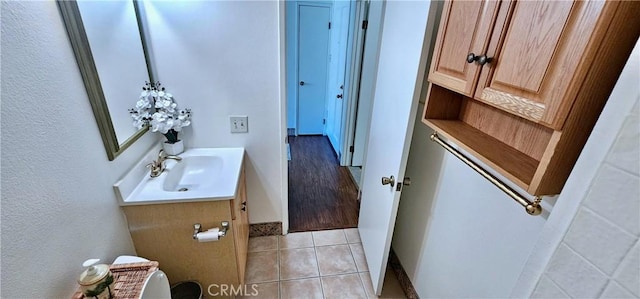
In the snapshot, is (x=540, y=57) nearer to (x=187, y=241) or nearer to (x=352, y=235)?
(x=187, y=241)

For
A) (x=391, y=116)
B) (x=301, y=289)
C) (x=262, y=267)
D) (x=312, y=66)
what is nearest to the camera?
(x=391, y=116)

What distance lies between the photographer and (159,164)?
1477 millimetres

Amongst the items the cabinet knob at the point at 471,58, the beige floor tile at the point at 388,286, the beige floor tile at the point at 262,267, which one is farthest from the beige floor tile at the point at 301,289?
the cabinet knob at the point at 471,58

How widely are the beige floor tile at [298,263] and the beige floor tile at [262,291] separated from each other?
93 mm

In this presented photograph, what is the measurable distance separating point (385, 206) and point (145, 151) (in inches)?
55.8

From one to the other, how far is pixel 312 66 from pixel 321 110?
29.4 inches

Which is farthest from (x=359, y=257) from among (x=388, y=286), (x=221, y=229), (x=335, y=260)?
(x=221, y=229)

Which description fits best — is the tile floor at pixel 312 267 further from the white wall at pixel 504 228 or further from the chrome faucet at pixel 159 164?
the chrome faucet at pixel 159 164

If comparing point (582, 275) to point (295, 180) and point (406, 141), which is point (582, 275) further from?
point (295, 180)

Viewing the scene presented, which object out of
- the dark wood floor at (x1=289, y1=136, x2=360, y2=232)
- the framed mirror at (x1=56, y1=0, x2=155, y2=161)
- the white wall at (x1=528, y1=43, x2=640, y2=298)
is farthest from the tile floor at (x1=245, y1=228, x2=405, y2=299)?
the white wall at (x1=528, y1=43, x2=640, y2=298)

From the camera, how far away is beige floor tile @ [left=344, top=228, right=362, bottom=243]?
2156mm

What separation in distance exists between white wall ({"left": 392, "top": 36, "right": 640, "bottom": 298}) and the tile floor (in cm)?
32

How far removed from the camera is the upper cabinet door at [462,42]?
77 centimetres

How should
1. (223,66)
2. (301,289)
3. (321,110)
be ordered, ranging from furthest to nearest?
1. (321,110)
2. (301,289)
3. (223,66)
